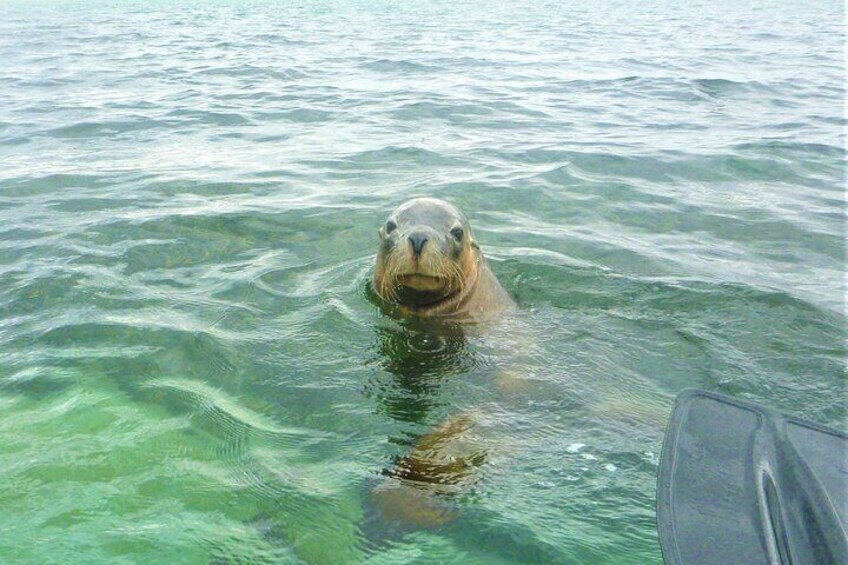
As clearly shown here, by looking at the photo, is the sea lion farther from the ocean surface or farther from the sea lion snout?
the ocean surface

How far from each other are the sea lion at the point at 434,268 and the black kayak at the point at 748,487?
207cm

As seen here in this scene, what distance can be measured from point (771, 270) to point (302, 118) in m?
7.79

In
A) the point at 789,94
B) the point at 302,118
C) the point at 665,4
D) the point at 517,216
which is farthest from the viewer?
the point at 665,4

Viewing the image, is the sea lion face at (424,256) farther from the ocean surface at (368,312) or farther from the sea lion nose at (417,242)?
the ocean surface at (368,312)

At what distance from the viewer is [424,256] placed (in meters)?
4.97

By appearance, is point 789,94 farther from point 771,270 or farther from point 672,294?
point 672,294

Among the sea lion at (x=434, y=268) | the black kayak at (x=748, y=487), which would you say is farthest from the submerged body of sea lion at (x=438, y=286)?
the black kayak at (x=748, y=487)

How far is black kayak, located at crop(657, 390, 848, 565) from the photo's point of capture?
244 centimetres

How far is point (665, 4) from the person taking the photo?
36.8 m

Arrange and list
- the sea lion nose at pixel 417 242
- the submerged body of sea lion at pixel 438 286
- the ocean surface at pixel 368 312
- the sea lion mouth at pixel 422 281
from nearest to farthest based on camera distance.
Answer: the ocean surface at pixel 368 312, the submerged body of sea lion at pixel 438 286, the sea lion nose at pixel 417 242, the sea lion mouth at pixel 422 281

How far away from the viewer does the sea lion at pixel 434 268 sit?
501 centimetres

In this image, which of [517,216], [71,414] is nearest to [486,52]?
[517,216]

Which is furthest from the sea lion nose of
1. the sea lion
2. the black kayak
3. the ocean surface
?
the black kayak

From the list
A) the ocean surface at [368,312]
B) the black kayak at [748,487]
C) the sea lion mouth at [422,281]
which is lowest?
the ocean surface at [368,312]
